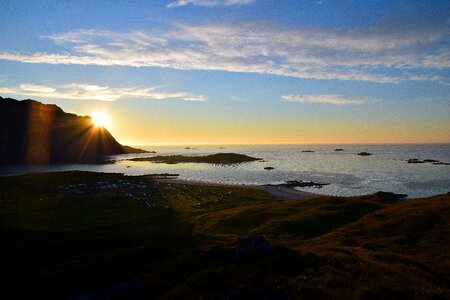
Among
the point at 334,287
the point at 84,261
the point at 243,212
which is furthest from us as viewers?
the point at 243,212

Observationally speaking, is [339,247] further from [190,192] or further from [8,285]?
[190,192]

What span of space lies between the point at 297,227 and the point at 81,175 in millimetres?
108552

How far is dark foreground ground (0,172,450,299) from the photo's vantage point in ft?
72.1

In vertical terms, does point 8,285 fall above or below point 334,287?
below

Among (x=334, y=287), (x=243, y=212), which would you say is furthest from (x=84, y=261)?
(x=243, y=212)

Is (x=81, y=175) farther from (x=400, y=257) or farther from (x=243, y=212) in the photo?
(x=400, y=257)

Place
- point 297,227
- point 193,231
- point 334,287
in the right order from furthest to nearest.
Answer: point 193,231, point 297,227, point 334,287

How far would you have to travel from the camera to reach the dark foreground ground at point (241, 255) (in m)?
22.0

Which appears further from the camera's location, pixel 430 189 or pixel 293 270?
pixel 430 189

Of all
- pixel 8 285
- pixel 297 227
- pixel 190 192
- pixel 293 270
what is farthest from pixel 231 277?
pixel 190 192

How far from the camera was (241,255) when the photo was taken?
2706cm

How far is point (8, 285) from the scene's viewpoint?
2581 cm

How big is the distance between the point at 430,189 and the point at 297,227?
79894 millimetres

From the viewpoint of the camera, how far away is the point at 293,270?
24.1m
